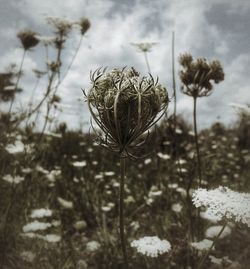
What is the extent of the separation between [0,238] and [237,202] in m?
2.08

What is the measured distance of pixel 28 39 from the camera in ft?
12.9

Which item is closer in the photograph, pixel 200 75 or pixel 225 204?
pixel 225 204

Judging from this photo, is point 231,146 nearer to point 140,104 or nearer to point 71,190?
point 71,190

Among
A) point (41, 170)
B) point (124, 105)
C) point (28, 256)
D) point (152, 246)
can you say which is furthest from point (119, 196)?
point (41, 170)

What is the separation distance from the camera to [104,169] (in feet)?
20.2

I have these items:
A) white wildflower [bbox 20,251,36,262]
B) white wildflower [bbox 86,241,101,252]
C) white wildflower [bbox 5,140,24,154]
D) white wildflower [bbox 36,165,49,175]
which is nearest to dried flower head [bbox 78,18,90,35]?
white wildflower [bbox 5,140,24,154]

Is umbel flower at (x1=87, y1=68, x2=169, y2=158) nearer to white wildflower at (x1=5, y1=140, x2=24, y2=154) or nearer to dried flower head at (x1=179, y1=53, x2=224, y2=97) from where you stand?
dried flower head at (x1=179, y1=53, x2=224, y2=97)

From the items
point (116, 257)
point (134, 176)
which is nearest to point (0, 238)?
point (116, 257)

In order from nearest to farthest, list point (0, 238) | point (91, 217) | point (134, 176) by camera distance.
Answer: point (0, 238)
point (91, 217)
point (134, 176)

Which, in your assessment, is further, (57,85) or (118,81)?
(57,85)

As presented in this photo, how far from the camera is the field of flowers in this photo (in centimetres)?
160

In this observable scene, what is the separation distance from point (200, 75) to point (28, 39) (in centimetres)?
176

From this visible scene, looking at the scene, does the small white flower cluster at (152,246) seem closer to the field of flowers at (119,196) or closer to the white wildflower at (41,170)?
the field of flowers at (119,196)

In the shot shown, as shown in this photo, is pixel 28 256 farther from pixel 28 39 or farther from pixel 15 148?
pixel 28 39
